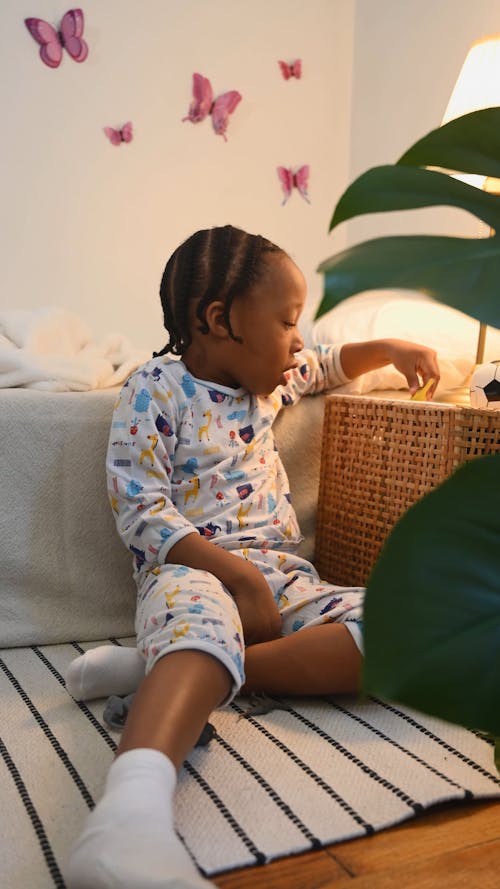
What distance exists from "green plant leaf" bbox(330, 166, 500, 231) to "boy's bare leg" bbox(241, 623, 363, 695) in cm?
75

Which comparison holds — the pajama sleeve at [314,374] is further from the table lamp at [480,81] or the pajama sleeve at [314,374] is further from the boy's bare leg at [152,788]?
the boy's bare leg at [152,788]

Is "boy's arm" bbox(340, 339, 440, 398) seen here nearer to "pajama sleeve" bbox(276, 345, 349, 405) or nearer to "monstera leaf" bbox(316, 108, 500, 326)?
"pajama sleeve" bbox(276, 345, 349, 405)

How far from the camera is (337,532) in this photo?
1.46 m

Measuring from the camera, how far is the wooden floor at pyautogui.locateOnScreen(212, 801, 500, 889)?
2.44 ft

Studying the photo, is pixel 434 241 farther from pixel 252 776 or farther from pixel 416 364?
pixel 416 364

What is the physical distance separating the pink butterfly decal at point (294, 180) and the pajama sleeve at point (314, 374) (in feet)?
5.27

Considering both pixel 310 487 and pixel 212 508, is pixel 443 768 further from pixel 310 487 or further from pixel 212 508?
pixel 310 487

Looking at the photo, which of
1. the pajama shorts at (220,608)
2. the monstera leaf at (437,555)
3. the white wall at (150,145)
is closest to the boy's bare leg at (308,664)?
the pajama shorts at (220,608)

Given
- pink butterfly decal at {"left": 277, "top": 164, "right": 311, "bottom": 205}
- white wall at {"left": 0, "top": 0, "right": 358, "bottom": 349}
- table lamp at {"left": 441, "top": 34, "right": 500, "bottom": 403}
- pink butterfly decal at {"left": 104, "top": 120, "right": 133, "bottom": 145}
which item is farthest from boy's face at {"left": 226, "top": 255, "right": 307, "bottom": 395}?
pink butterfly decal at {"left": 277, "top": 164, "right": 311, "bottom": 205}

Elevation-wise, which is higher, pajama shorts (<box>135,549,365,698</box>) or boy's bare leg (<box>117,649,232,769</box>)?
pajama shorts (<box>135,549,365,698</box>)

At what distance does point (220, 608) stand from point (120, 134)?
2064mm

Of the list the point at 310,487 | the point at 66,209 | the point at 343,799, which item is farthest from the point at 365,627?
the point at 66,209

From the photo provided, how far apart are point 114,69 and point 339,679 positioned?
2182 millimetres

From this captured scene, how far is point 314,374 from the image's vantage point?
147 centimetres
